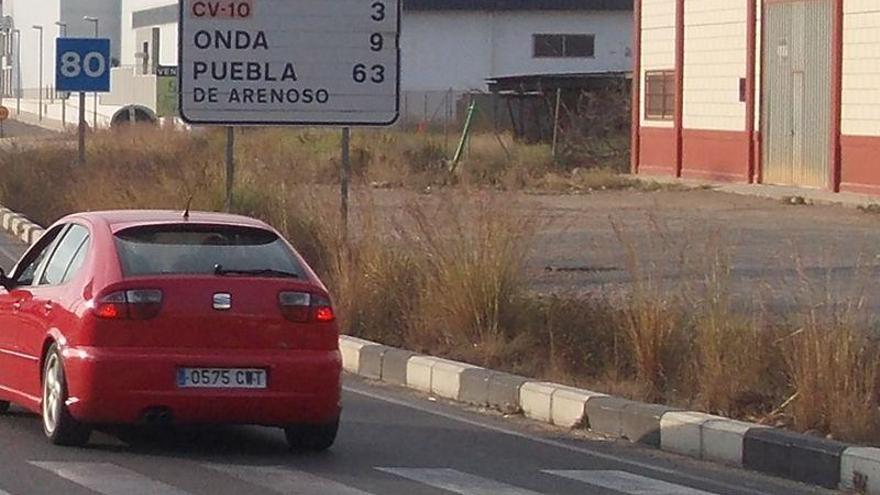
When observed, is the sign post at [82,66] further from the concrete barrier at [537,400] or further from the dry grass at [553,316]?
the concrete barrier at [537,400]

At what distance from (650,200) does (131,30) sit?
6295cm

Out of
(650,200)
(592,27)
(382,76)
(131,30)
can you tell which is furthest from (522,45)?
(382,76)

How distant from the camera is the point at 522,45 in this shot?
229ft

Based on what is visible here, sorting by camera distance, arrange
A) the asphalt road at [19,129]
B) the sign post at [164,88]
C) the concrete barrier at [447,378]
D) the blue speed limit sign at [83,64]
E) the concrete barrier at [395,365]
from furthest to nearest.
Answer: the asphalt road at [19,129], the sign post at [164,88], the blue speed limit sign at [83,64], the concrete barrier at [395,365], the concrete barrier at [447,378]

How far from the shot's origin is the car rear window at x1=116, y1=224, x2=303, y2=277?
10750 millimetres

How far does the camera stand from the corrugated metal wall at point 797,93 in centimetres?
3419

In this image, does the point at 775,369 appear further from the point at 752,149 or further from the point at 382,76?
the point at 752,149

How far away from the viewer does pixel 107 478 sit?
982 centimetres

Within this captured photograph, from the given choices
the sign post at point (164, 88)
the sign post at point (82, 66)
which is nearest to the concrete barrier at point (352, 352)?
the sign post at point (82, 66)

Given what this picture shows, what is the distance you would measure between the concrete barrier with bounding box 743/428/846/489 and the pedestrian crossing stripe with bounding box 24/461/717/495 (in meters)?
0.82

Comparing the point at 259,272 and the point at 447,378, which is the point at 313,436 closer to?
the point at 259,272

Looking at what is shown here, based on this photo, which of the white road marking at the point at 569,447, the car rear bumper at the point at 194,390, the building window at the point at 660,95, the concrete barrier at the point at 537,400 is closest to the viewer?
the white road marking at the point at 569,447

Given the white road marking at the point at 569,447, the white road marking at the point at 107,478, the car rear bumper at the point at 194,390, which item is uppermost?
the car rear bumper at the point at 194,390

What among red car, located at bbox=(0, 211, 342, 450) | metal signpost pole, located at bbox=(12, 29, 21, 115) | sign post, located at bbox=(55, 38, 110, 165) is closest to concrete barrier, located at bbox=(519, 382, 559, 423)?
red car, located at bbox=(0, 211, 342, 450)
